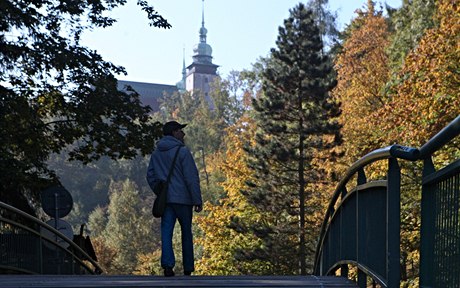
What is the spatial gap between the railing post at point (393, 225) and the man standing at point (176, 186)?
405 centimetres

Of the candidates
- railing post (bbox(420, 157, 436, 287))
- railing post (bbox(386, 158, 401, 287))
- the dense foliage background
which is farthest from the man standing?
the dense foliage background

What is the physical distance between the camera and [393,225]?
5.14m

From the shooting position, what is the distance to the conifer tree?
38188 millimetres

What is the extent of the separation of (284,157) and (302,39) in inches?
204

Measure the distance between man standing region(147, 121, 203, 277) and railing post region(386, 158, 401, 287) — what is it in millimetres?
4053

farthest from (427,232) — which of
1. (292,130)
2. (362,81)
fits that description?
(362,81)

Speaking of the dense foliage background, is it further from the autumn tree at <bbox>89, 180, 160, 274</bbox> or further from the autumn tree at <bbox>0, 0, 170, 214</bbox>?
the autumn tree at <bbox>89, 180, 160, 274</bbox>

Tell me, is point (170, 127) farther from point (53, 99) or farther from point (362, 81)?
point (362, 81)

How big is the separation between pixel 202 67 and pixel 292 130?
500 feet

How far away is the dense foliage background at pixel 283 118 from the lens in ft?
60.6

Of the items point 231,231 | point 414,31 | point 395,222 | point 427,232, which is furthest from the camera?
point 231,231

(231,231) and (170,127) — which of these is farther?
(231,231)

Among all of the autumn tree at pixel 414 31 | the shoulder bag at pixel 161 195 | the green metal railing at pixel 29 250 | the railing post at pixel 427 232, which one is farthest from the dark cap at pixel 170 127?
the autumn tree at pixel 414 31

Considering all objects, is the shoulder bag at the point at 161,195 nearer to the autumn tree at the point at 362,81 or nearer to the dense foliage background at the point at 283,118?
the dense foliage background at the point at 283,118
